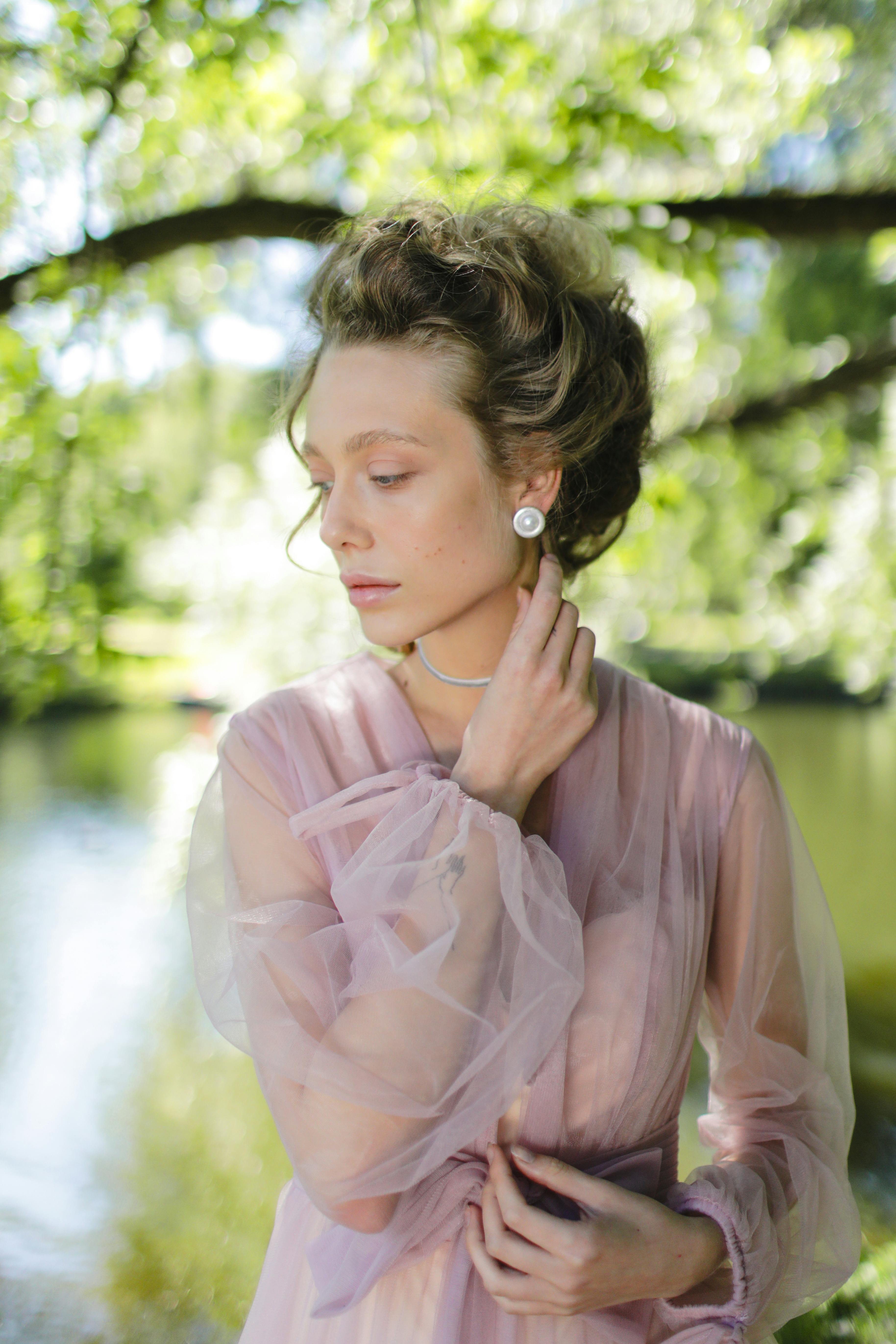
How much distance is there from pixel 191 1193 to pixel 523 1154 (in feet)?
11.7

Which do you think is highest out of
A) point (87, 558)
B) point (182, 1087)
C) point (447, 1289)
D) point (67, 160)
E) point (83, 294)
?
point (67, 160)

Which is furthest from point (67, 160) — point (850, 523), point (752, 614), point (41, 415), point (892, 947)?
point (752, 614)

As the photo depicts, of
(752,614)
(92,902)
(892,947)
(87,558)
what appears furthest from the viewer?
(752,614)

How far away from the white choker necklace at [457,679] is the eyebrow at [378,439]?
39cm

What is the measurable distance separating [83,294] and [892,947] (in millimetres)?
6105

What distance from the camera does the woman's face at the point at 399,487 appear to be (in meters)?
1.44

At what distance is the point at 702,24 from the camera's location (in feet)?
13.3

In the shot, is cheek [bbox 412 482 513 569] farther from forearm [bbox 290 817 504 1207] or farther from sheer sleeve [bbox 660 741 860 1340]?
sheer sleeve [bbox 660 741 860 1340]

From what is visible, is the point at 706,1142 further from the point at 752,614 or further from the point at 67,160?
the point at 752,614

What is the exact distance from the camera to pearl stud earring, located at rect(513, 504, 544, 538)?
155 centimetres

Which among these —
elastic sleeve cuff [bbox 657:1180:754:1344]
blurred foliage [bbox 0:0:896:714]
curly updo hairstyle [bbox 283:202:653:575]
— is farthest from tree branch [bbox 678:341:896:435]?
elastic sleeve cuff [bbox 657:1180:754:1344]

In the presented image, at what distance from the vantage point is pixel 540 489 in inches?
63.2

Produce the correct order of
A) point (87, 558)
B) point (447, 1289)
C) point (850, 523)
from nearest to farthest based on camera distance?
point (447, 1289), point (87, 558), point (850, 523)

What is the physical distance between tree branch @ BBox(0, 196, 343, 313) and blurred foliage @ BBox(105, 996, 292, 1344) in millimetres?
3234
